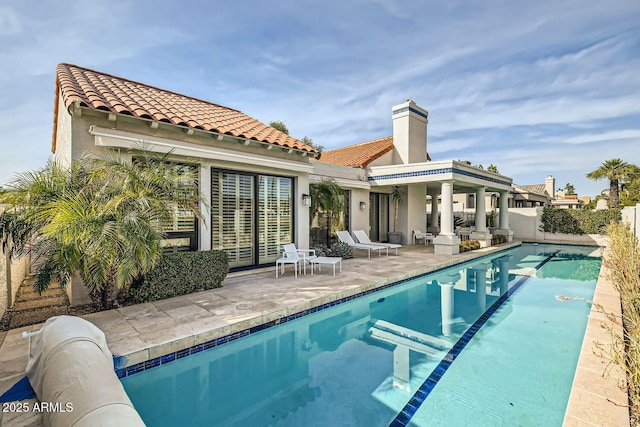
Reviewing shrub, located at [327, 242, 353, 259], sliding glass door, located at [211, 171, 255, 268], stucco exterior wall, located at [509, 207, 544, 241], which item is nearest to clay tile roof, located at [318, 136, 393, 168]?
shrub, located at [327, 242, 353, 259]

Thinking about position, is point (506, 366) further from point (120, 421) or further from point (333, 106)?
point (333, 106)

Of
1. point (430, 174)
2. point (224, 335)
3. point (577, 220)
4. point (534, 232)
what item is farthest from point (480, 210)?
point (224, 335)

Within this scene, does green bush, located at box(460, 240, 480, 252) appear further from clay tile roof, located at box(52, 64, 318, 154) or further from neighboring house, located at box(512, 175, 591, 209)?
neighboring house, located at box(512, 175, 591, 209)

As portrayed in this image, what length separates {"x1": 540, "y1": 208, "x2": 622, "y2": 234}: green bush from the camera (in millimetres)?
20688

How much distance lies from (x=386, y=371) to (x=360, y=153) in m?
16.1

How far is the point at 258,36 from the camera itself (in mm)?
11164

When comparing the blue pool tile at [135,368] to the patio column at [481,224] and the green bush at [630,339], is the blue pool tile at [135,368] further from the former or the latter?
the patio column at [481,224]

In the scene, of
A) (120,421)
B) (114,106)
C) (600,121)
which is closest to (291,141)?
(114,106)

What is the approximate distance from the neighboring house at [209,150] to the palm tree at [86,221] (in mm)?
1264

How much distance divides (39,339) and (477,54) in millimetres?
16252

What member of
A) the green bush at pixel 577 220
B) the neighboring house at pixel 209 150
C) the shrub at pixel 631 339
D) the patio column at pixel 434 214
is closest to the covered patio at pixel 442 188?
the patio column at pixel 434 214

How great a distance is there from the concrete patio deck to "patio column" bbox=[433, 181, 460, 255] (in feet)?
17.3

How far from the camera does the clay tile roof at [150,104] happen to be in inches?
278

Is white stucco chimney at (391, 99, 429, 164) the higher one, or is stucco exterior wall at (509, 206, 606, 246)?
white stucco chimney at (391, 99, 429, 164)
